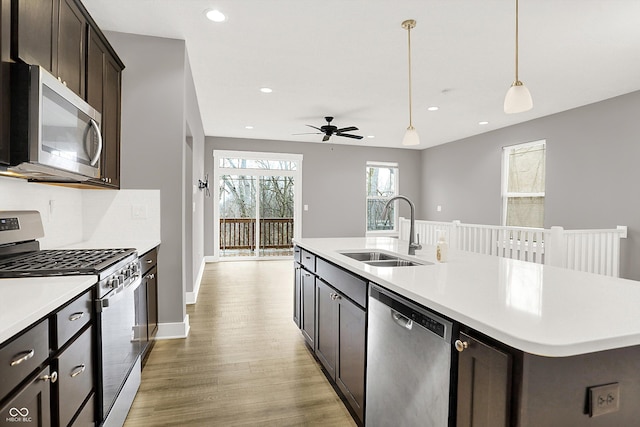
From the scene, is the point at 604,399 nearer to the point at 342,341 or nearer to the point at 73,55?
the point at 342,341

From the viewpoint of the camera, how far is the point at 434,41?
2.98m

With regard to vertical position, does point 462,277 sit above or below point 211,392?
above

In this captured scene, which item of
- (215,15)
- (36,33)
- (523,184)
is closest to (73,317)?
(36,33)

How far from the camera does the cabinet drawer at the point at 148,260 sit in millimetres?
2377

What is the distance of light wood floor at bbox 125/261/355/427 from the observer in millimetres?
1925

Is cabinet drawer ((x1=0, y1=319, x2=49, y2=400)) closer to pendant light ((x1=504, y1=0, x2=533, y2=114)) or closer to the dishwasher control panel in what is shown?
the dishwasher control panel

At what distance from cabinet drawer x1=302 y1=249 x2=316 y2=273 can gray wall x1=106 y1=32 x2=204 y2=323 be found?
3.62 ft

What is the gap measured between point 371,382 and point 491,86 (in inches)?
150

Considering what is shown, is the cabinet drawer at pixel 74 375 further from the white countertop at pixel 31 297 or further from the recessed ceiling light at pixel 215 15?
the recessed ceiling light at pixel 215 15

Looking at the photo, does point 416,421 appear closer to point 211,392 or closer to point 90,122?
point 211,392

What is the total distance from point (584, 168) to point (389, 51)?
3511 mm

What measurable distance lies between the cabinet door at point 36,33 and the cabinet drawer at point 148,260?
1231mm

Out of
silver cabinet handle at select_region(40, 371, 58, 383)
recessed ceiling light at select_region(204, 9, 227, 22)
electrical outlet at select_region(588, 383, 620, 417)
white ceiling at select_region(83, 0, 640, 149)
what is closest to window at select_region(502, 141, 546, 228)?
white ceiling at select_region(83, 0, 640, 149)

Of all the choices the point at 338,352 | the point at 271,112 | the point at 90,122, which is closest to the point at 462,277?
the point at 338,352
